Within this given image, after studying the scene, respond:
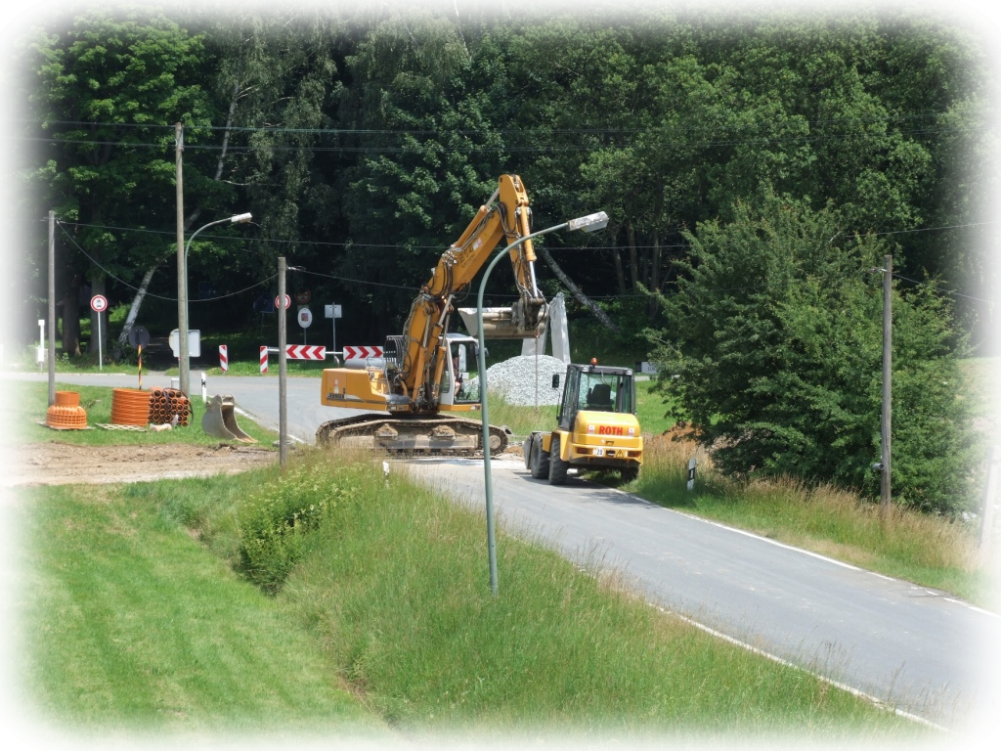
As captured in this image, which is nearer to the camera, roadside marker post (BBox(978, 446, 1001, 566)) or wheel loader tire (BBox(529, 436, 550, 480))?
roadside marker post (BBox(978, 446, 1001, 566))

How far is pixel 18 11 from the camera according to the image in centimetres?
5728

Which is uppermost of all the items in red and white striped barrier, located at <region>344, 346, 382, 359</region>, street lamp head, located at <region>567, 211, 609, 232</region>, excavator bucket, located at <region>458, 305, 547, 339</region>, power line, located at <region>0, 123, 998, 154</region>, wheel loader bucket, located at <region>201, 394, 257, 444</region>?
power line, located at <region>0, 123, 998, 154</region>

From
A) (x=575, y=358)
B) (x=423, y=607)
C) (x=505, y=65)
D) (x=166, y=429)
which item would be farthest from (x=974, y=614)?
(x=505, y=65)

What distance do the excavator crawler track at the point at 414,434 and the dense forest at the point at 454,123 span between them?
82.2 feet

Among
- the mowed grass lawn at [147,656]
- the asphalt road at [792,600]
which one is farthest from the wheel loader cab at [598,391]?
the mowed grass lawn at [147,656]

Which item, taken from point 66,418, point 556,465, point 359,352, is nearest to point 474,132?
point 359,352

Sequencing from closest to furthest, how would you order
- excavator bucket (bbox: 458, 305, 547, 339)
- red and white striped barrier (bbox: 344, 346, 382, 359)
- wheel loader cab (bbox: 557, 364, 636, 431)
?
excavator bucket (bbox: 458, 305, 547, 339) < wheel loader cab (bbox: 557, 364, 636, 431) < red and white striped barrier (bbox: 344, 346, 382, 359)

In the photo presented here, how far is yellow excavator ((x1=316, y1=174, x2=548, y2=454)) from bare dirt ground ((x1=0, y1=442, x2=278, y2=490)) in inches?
94.7

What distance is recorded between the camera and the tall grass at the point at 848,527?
21797mm

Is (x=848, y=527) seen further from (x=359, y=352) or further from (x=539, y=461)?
(x=359, y=352)

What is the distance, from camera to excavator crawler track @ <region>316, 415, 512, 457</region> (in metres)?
31.2

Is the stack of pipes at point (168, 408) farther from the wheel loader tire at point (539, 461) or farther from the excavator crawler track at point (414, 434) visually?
the wheel loader tire at point (539, 461)

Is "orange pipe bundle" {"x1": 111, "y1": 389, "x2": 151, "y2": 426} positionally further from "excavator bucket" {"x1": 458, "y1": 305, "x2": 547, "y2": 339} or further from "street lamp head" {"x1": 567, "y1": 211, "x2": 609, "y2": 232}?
"street lamp head" {"x1": 567, "y1": 211, "x2": 609, "y2": 232}

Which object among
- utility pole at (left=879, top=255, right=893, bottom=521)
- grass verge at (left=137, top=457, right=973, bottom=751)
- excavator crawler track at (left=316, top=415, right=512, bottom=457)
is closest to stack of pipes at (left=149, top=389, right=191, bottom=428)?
excavator crawler track at (left=316, top=415, right=512, bottom=457)
